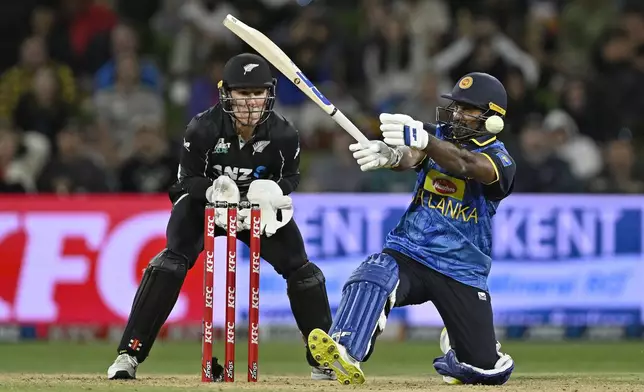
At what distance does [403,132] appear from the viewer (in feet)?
26.1

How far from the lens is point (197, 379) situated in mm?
9172

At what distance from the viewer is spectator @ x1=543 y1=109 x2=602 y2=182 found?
52.3 ft

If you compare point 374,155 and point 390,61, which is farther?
point 390,61

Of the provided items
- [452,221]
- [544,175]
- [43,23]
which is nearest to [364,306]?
[452,221]

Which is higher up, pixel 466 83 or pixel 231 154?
pixel 466 83

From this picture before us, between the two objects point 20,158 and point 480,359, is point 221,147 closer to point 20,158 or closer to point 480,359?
point 480,359

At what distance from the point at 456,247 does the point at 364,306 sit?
785 millimetres

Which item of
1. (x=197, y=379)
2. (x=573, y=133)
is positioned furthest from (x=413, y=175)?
(x=197, y=379)

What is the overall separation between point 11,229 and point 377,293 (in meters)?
6.69

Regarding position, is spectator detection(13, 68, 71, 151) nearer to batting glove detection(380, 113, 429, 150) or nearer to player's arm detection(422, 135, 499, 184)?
player's arm detection(422, 135, 499, 184)

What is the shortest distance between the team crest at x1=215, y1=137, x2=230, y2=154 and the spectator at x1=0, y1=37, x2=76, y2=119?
8.16 metres

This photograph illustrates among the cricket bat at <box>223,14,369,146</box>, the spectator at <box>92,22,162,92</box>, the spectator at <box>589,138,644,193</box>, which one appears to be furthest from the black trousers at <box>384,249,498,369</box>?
the spectator at <box>92,22,162,92</box>

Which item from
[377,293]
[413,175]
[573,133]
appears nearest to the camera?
[377,293]

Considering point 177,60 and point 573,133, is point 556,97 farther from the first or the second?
point 177,60
